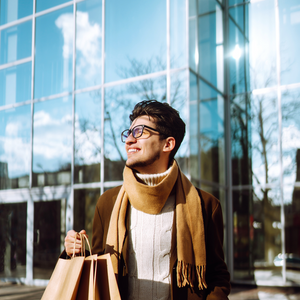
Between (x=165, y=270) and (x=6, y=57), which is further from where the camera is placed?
(x=6, y=57)

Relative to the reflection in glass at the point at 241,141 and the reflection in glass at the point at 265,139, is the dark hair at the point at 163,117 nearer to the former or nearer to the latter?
the reflection in glass at the point at 265,139

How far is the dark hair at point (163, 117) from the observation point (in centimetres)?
215

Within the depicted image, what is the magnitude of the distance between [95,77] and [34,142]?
7.40 feet

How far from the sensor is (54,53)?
33.3 ft

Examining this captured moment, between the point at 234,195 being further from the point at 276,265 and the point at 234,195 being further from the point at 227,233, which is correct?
the point at 276,265

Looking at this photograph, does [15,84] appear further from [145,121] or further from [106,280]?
[106,280]

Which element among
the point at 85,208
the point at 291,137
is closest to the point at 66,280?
the point at 85,208

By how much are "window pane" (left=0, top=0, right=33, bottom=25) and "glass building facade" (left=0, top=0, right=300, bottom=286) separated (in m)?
0.26

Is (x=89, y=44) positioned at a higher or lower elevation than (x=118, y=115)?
higher

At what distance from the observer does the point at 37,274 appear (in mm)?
9461

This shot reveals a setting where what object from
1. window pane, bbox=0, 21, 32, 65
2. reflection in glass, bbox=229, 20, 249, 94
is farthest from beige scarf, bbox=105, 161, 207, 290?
window pane, bbox=0, 21, 32, 65

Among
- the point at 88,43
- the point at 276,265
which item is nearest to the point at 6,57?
the point at 88,43

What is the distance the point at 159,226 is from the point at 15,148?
355 inches

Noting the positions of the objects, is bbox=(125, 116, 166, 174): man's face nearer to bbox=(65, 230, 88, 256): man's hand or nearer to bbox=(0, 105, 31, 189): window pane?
bbox=(65, 230, 88, 256): man's hand
